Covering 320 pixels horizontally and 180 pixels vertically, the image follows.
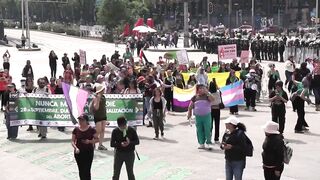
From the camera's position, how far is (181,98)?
20.6m

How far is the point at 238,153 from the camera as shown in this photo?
9758 millimetres

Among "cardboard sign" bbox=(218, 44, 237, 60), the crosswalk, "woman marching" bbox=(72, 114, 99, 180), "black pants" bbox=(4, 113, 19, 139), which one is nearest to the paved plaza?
the crosswalk

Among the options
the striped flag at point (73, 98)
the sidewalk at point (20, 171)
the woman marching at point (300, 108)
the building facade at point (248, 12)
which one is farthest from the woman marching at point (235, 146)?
the building facade at point (248, 12)

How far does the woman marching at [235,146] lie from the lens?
9742mm

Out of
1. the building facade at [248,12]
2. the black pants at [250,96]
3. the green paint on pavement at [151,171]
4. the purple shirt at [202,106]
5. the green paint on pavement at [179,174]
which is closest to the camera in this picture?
the green paint on pavement at [179,174]

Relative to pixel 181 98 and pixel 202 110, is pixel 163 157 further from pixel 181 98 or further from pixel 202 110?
pixel 181 98

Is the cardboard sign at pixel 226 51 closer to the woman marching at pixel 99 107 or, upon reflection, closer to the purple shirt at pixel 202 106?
the purple shirt at pixel 202 106

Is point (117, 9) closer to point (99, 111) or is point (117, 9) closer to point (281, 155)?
point (99, 111)

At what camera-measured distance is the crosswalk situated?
12430mm

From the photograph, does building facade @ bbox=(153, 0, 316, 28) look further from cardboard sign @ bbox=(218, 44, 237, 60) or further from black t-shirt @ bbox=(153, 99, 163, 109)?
black t-shirt @ bbox=(153, 99, 163, 109)

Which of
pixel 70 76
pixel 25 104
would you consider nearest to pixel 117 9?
pixel 70 76

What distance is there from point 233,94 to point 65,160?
7.93 m

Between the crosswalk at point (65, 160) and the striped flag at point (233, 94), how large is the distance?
570 centimetres

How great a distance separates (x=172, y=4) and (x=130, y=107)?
308 ft
